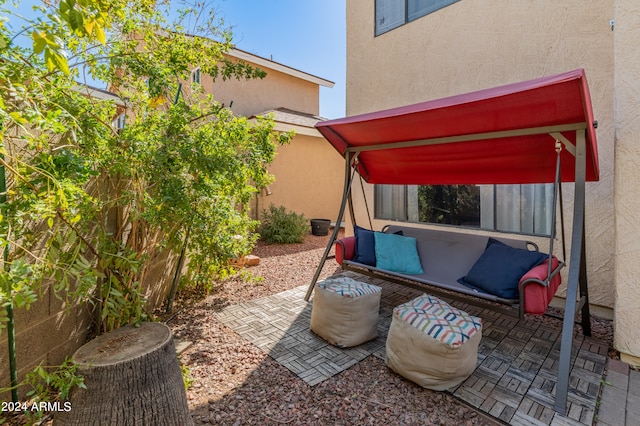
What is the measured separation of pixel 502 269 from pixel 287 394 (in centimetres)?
301

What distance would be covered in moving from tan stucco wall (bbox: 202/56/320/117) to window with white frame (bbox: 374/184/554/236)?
7.16 metres

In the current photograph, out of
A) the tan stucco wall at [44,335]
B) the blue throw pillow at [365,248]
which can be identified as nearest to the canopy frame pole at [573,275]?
the blue throw pillow at [365,248]

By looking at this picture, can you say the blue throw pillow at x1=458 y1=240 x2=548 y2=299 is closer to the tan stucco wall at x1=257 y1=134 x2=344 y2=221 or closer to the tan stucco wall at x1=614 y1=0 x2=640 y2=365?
the tan stucco wall at x1=614 y1=0 x2=640 y2=365

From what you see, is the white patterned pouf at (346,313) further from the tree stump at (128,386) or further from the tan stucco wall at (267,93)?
the tan stucco wall at (267,93)

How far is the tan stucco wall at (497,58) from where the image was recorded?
469 centimetres

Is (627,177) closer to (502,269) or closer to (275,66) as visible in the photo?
(502,269)

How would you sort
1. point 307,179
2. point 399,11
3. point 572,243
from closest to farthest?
point 572,243 → point 399,11 → point 307,179

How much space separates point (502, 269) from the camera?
4.01 meters

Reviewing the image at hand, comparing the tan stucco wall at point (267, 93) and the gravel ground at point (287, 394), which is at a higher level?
the tan stucco wall at point (267, 93)

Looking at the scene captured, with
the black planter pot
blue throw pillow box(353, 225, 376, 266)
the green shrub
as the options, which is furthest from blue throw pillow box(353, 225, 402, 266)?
the black planter pot

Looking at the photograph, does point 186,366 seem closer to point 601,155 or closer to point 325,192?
point 601,155

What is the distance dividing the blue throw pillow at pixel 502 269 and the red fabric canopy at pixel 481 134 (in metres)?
1.29

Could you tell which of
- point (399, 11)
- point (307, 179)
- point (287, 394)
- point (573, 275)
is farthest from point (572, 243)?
point (307, 179)

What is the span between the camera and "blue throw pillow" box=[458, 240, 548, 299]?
384 centimetres
